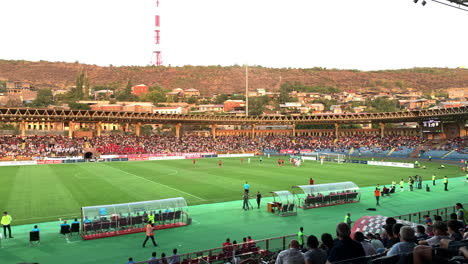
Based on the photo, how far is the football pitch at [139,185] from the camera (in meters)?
28.5

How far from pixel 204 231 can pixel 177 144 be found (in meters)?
68.9

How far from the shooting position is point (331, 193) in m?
28.1

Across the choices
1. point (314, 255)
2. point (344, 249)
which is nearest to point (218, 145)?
point (314, 255)

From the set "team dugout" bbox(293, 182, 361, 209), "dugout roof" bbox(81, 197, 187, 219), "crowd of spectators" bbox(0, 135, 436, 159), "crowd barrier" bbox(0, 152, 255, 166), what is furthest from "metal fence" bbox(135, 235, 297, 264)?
"crowd of spectators" bbox(0, 135, 436, 159)

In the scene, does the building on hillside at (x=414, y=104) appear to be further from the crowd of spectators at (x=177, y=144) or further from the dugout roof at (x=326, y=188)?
the dugout roof at (x=326, y=188)

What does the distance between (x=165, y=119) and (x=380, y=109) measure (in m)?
114

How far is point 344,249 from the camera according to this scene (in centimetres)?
653

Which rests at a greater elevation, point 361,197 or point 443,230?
point 443,230

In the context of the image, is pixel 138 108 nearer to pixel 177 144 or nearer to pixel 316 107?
pixel 177 144

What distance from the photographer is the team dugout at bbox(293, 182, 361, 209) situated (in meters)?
26.9

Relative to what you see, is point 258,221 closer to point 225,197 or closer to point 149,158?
point 225,197

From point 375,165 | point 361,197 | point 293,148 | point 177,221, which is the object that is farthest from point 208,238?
point 293,148

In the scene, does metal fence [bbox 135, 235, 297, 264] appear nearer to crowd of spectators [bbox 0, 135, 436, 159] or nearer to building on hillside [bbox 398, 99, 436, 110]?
crowd of spectators [bbox 0, 135, 436, 159]

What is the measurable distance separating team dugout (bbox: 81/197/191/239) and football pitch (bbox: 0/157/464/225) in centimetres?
562
